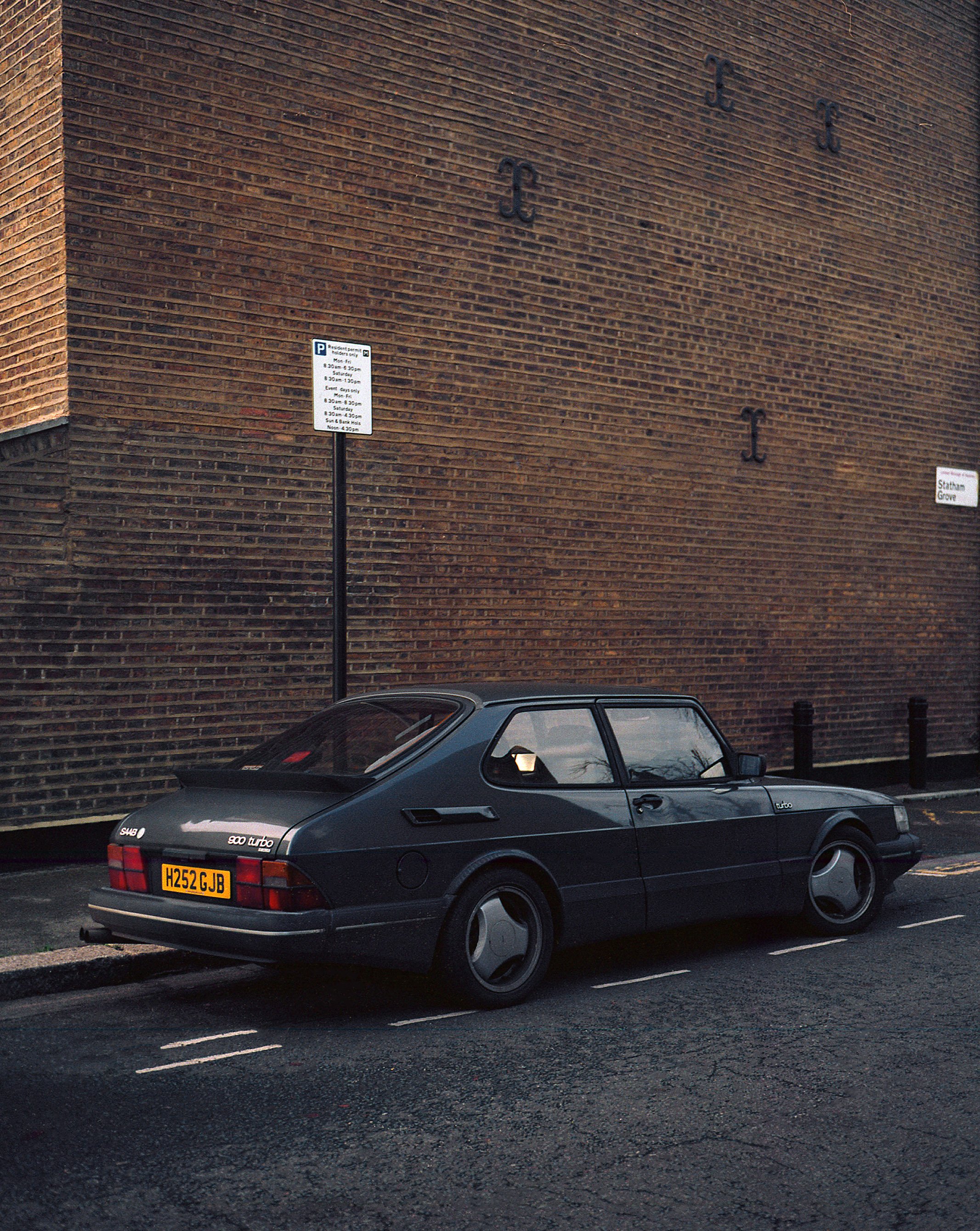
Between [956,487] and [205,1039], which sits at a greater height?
[956,487]

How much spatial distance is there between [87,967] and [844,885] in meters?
3.85

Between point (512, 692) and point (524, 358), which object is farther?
point (524, 358)

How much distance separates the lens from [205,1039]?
5.10m

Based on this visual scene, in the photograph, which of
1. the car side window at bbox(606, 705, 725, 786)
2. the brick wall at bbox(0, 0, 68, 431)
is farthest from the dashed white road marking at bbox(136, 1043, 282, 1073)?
the brick wall at bbox(0, 0, 68, 431)

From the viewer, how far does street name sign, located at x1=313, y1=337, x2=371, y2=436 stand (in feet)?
24.8

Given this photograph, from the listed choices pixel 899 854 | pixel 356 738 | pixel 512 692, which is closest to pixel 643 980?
pixel 512 692

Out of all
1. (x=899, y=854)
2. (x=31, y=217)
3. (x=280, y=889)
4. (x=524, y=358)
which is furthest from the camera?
(x=524, y=358)

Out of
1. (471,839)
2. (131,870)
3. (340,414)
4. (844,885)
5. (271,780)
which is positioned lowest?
(844,885)

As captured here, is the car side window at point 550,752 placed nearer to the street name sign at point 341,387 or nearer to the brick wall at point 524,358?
the street name sign at point 341,387

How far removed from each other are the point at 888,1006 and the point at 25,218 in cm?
722

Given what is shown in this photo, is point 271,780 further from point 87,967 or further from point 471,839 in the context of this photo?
point 87,967

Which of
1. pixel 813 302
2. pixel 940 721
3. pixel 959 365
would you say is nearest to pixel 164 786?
pixel 813 302

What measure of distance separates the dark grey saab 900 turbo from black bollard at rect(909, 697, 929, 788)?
7.40 m

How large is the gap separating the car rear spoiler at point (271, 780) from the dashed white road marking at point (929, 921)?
3.46 m
